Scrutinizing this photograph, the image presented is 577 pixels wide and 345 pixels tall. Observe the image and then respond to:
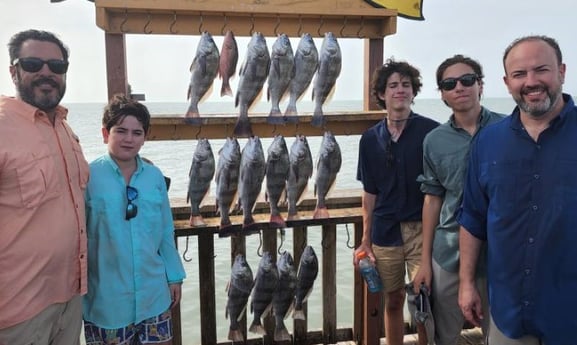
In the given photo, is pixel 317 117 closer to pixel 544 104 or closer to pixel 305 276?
pixel 305 276

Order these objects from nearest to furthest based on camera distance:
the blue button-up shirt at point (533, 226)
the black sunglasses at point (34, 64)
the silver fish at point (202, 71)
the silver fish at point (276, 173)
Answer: the blue button-up shirt at point (533, 226) → the black sunglasses at point (34, 64) → the silver fish at point (202, 71) → the silver fish at point (276, 173)

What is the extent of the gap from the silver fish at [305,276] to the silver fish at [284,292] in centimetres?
6

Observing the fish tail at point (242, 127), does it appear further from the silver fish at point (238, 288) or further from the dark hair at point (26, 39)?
the dark hair at point (26, 39)

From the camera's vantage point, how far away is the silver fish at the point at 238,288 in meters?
2.78

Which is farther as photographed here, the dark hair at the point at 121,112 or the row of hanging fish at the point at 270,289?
the row of hanging fish at the point at 270,289

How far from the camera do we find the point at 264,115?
2.79 m

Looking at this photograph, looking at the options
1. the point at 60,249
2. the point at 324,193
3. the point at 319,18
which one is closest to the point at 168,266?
the point at 60,249

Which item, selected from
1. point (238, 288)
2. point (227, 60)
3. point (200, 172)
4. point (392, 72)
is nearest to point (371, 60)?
point (392, 72)

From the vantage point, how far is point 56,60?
198cm

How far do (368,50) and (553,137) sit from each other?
1.55 metres

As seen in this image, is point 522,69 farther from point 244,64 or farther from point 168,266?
point 168,266

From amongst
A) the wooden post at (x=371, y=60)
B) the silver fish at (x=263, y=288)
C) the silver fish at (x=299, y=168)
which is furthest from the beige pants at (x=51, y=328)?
the wooden post at (x=371, y=60)

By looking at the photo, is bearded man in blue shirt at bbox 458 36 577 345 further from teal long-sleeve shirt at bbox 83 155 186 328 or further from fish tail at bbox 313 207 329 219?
teal long-sleeve shirt at bbox 83 155 186 328

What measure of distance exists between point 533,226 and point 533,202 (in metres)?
0.09
